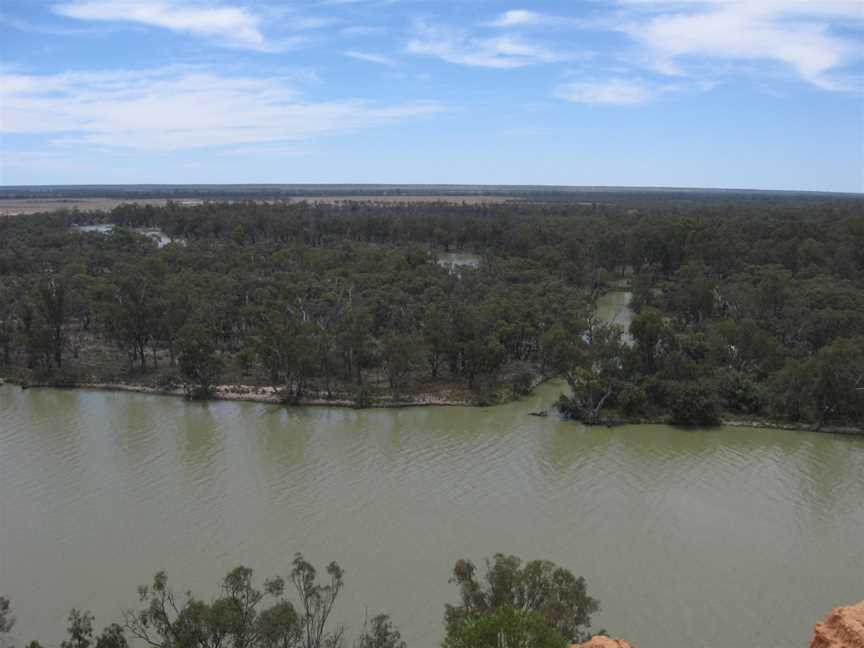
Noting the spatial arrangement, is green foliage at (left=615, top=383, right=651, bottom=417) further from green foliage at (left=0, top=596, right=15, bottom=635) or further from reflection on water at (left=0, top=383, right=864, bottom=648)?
green foliage at (left=0, top=596, right=15, bottom=635)

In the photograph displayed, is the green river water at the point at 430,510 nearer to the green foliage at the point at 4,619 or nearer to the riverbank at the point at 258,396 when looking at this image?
the riverbank at the point at 258,396

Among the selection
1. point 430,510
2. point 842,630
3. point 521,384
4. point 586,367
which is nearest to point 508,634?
point 842,630

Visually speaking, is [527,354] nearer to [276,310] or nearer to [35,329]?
[276,310]

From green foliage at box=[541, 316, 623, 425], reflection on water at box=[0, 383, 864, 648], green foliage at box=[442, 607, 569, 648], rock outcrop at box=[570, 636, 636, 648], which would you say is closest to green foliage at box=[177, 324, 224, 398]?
reflection on water at box=[0, 383, 864, 648]

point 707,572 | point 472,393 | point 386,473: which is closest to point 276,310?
point 472,393

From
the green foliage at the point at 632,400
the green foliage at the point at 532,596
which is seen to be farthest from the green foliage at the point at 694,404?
the green foliage at the point at 532,596

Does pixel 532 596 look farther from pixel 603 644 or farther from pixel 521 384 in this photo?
pixel 521 384
